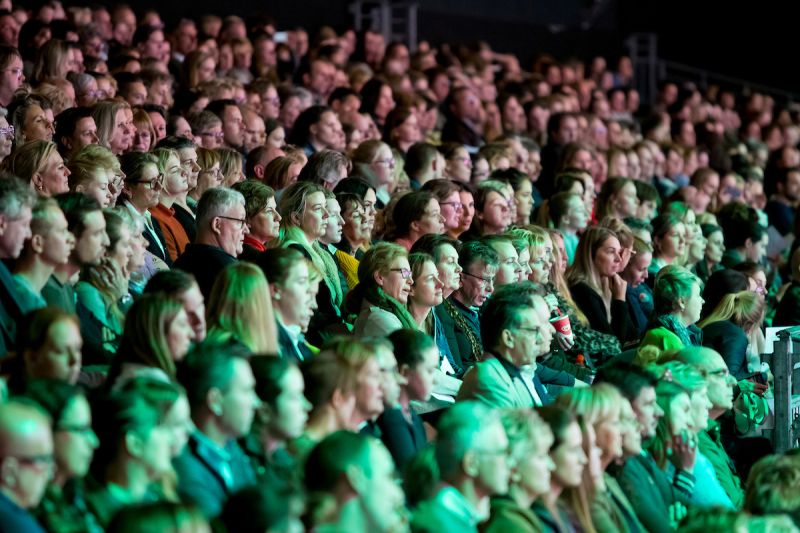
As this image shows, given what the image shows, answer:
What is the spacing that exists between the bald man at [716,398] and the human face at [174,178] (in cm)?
244

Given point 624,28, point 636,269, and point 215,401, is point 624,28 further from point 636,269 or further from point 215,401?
point 215,401

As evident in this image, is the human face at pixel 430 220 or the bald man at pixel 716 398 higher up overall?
the human face at pixel 430 220

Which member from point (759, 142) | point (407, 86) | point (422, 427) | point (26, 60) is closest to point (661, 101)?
point (759, 142)

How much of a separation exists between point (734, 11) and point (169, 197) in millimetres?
12713

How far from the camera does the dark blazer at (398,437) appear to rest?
483cm

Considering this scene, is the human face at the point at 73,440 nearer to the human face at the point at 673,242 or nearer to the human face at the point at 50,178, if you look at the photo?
the human face at the point at 50,178

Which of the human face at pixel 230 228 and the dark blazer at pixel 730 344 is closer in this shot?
the human face at pixel 230 228

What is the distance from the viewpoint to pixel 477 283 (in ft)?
21.9

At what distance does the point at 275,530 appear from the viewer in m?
3.40

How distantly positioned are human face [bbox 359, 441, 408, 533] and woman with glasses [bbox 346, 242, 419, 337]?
2204 millimetres

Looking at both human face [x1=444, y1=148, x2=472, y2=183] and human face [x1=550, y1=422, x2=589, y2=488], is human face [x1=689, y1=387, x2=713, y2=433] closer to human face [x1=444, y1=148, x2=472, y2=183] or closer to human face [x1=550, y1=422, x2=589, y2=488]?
human face [x1=550, y1=422, x2=589, y2=488]

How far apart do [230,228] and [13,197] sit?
134 centimetres

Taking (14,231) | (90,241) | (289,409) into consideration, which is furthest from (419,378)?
(14,231)

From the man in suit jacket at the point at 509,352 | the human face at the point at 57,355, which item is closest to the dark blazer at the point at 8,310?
the human face at the point at 57,355
